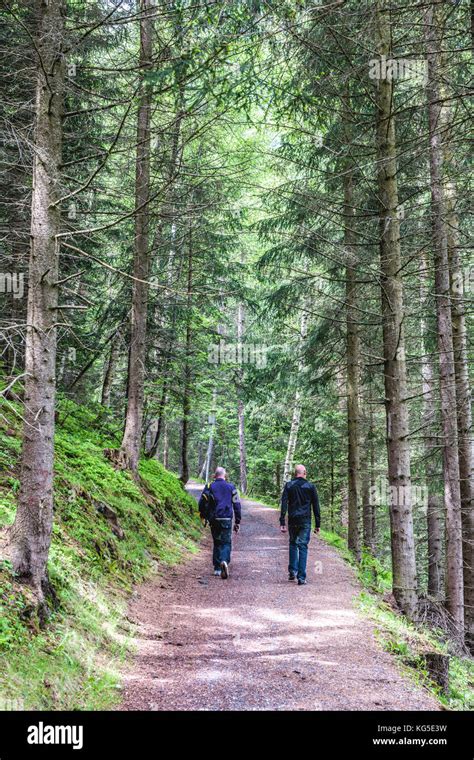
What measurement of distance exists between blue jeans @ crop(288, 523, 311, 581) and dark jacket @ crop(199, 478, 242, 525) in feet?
3.66

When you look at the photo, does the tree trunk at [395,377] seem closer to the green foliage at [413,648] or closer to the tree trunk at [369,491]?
the green foliage at [413,648]

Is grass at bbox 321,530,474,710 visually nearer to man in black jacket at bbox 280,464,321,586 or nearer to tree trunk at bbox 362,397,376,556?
man in black jacket at bbox 280,464,321,586

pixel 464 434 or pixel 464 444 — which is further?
pixel 464 444

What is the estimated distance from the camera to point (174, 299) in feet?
46.2

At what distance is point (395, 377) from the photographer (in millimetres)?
7551

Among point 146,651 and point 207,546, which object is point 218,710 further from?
point 207,546

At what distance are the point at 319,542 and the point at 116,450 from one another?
714cm

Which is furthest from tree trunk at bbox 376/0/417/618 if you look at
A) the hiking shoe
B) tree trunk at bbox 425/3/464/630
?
the hiking shoe

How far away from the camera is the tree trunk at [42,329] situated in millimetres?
4711

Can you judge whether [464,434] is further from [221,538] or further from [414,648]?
[414,648]

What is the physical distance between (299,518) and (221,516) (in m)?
1.49

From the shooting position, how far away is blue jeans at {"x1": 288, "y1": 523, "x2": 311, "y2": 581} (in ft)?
29.9

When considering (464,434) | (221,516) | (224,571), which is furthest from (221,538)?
(464,434)
